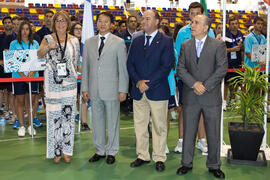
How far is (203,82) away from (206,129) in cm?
51

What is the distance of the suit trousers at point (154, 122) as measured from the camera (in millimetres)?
3912

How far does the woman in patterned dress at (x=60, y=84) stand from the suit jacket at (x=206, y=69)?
4.26ft

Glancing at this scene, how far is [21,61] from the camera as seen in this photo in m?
5.32

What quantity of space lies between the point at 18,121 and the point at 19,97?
601 mm

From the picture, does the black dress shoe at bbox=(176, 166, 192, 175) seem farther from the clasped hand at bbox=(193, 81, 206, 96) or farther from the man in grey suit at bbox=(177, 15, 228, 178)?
the clasped hand at bbox=(193, 81, 206, 96)

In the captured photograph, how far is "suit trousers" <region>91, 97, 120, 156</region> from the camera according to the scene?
4.18 meters

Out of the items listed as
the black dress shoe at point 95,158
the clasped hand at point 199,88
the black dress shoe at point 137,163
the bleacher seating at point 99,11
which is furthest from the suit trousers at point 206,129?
the bleacher seating at point 99,11

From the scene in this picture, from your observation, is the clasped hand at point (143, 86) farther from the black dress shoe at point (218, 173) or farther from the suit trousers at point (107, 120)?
the black dress shoe at point (218, 173)

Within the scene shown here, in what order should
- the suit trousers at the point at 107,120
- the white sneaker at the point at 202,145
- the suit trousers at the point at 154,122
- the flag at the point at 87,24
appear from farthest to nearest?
the flag at the point at 87,24 < the white sneaker at the point at 202,145 < the suit trousers at the point at 107,120 < the suit trousers at the point at 154,122

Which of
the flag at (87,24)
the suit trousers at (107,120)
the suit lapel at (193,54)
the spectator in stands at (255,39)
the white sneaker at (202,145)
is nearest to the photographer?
the suit lapel at (193,54)

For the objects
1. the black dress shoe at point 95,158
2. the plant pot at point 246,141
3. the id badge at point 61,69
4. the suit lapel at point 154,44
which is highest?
the suit lapel at point 154,44

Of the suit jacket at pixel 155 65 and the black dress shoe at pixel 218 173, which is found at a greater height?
the suit jacket at pixel 155 65

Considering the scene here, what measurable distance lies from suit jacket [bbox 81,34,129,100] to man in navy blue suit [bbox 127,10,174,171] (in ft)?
0.42

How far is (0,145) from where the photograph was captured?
512cm
